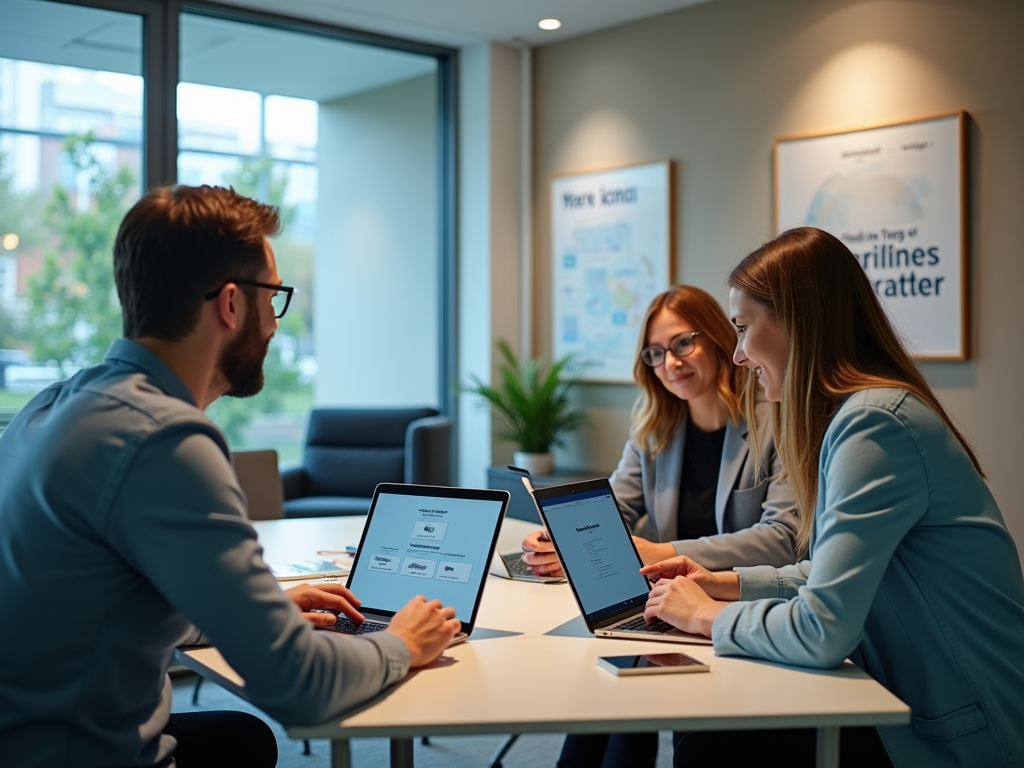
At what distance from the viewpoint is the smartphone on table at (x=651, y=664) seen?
1.53 m

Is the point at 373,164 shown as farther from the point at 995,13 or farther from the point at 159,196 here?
the point at 159,196

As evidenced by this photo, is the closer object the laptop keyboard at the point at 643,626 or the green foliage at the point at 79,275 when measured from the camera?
the laptop keyboard at the point at 643,626

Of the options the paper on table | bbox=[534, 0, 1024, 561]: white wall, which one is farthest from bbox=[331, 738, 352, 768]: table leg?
bbox=[534, 0, 1024, 561]: white wall

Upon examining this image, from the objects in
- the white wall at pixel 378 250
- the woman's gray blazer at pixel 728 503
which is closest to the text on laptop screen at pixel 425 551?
the woman's gray blazer at pixel 728 503

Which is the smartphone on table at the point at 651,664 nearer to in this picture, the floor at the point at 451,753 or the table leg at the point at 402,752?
the table leg at the point at 402,752

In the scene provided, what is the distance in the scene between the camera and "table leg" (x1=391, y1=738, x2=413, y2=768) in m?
1.58


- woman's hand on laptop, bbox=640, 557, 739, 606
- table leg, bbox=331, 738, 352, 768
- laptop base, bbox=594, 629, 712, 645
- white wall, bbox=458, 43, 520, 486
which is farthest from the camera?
white wall, bbox=458, 43, 520, 486

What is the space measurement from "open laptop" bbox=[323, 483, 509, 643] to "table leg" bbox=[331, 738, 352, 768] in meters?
0.33

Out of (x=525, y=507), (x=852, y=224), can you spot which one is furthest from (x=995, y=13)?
(x=525, y=507)

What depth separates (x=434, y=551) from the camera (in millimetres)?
1805

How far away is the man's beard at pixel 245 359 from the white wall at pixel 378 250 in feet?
14.3

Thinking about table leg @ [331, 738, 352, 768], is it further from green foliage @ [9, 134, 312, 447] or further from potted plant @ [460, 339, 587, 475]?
potted plant @ [460, 339, 587, 475]

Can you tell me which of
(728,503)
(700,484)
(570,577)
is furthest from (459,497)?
(700,484)

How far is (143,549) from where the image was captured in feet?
4.20
